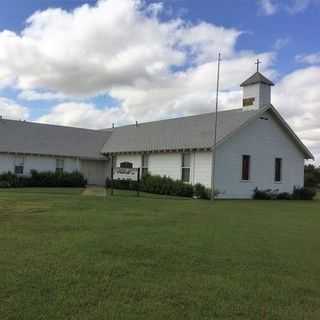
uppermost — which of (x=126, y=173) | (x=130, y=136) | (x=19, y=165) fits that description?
(x=130, y=136)

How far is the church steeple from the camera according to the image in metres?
30.3

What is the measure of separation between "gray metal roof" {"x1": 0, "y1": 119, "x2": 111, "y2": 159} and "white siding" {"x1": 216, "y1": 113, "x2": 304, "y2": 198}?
40.2 feet

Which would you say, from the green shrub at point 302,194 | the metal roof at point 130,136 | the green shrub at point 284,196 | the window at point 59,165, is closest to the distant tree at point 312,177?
the metal roof at point 130,136

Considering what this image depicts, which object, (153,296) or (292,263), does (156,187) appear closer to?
(292,263)

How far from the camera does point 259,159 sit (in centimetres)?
3023

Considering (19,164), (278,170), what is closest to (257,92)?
(278,170)

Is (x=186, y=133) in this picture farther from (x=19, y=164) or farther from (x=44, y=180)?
(x=19, y=164)

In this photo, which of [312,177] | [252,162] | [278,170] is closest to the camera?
[252,162]

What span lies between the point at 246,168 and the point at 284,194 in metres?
3.82

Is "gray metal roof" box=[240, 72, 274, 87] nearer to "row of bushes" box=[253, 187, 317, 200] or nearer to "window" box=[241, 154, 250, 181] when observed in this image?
"window" box=[241, 154, 250, 181]

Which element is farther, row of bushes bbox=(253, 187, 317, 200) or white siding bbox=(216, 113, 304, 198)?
row of bushes bbox=(253, 187, 317, 200)

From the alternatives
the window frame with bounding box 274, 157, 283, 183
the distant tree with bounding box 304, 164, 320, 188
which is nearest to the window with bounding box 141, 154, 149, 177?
the window frame with bounding box 274, 157, 283, 183

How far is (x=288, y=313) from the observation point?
5699 millimetres

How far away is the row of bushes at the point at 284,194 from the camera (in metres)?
29.8
